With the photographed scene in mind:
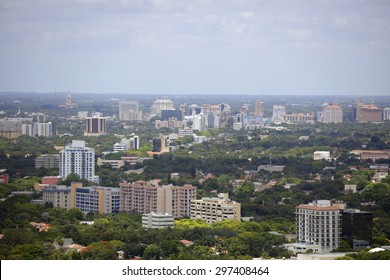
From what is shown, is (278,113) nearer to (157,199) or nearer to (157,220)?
(157,199)

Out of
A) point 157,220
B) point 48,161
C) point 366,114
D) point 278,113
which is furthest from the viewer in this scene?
point 278,113

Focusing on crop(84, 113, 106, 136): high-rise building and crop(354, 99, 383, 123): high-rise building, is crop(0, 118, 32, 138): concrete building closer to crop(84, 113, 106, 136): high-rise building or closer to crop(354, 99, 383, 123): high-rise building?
crop(84, 113, 106, 136): high-rise building

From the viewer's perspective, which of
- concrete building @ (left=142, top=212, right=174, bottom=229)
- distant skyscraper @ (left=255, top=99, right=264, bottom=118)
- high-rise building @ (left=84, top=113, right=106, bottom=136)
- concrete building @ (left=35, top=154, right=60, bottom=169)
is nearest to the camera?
concrete building @ (left=142, top=212, right=174, bottom=229)

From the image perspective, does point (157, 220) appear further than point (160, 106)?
No

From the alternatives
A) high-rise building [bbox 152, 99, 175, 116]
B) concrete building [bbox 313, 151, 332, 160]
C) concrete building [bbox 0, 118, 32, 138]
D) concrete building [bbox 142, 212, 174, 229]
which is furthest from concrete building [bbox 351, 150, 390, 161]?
high-rise building [bbox 152, 99, 175, 116]

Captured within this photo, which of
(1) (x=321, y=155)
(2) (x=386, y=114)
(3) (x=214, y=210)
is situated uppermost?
(2) (x=386, y=114)

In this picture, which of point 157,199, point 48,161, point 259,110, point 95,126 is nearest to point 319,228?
point 157,199

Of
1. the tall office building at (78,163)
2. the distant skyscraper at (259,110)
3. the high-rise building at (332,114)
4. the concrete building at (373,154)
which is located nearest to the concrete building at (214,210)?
the tall office building at (78,163)
